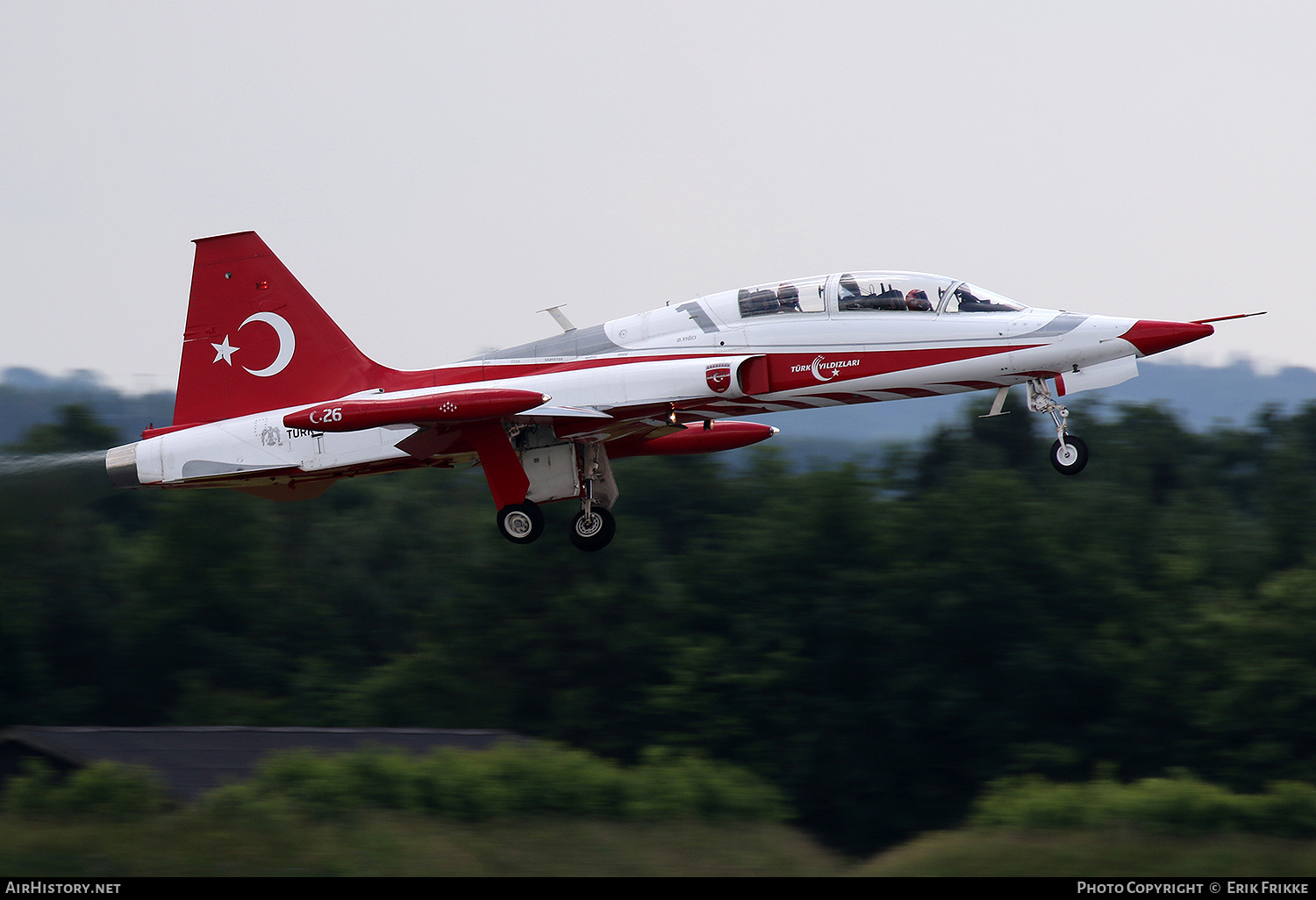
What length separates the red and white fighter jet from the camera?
18.5 m

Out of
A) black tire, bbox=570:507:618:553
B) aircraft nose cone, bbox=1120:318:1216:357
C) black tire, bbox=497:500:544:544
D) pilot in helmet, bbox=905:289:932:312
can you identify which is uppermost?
pilot in helmet, bbox=905:289:932:312

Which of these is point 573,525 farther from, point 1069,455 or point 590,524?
point 1069,455

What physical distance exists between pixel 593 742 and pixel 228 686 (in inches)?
555

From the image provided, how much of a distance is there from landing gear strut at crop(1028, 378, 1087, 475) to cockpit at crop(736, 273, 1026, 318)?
1193 millimetres

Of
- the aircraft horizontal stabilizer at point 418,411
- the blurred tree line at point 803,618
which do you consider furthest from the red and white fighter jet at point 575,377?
the blurred tree line at point 803,618

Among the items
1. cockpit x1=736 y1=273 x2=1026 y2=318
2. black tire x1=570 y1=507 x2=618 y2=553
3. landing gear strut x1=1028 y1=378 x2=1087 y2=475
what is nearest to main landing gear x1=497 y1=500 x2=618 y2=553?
black tire x1=570 y1=507 x2=618 y2=553

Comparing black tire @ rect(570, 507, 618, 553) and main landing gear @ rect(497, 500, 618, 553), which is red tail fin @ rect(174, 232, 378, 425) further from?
black tire @ rect(570, 507, 618, 553)

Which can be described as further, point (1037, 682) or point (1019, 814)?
point (1037, 682)

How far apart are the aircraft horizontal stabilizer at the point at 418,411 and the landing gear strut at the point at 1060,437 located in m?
6.97

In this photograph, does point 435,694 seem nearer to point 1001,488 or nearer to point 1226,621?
point 1001,488

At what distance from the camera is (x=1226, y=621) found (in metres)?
42.5

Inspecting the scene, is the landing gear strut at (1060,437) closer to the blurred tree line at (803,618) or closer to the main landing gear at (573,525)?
the main landing gear at (573,525)

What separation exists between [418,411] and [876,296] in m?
6.65
